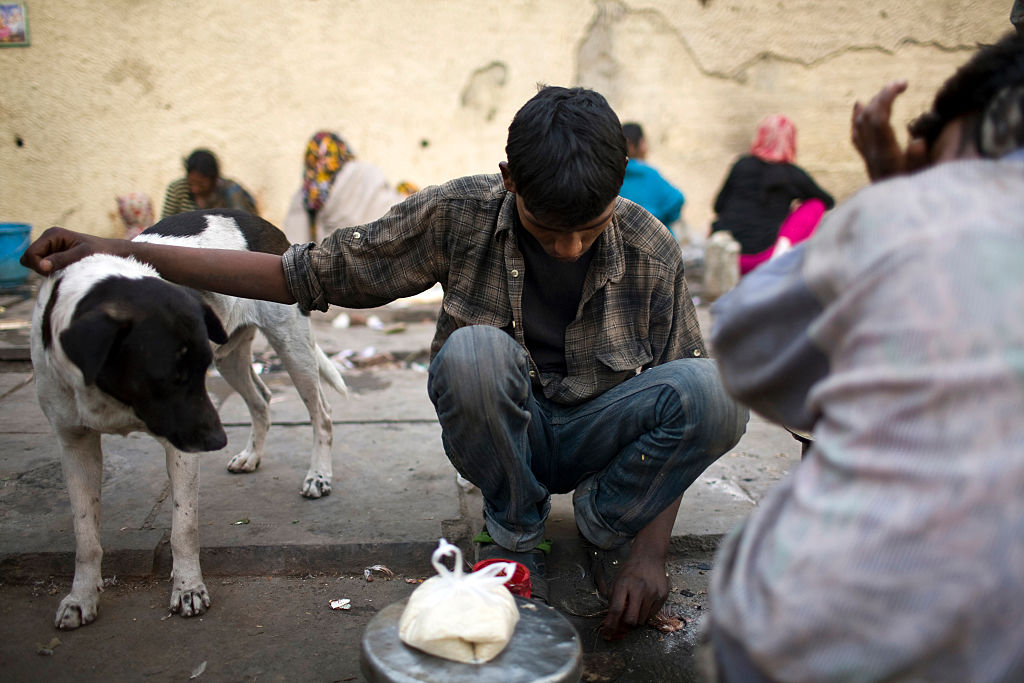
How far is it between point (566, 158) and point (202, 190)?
197 inches

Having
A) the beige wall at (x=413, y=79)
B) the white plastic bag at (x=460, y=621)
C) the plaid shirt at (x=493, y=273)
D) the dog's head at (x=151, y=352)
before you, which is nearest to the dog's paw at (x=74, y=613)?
the dog's head at (x=151, y=352)

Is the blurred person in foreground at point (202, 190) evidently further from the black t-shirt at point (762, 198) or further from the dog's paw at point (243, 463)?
the black t-shirt at point (762, 198)

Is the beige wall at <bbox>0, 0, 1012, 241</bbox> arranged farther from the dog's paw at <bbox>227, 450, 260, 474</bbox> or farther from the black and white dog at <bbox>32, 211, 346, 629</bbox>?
the black and white dog at <bbox>32, 211, 346, 629</bbox>

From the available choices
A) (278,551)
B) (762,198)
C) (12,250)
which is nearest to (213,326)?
(278,551)

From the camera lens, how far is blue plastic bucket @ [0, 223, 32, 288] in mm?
7008

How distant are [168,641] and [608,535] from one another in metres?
1.32

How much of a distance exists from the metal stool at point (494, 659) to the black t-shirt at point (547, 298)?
0.89 meters

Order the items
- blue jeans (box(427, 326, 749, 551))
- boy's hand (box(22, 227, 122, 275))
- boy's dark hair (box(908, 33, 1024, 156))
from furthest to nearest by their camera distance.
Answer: boy's hand (box(22, 227, 122, 275)), blue jeans (box(427, 326, 749, 551)), boy's dark hair (box(908, 33, 1024, 156))

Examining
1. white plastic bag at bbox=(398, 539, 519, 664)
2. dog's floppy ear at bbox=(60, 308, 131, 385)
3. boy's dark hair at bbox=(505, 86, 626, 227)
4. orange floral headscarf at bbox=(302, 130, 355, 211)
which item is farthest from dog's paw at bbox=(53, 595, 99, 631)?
orange floral headscarf at bbox=(302, 130, 355, 211)

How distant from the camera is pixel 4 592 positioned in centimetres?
264

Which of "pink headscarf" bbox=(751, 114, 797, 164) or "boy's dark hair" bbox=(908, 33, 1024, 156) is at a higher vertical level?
"boy's dark hair" bbox=(908, 33, 1024, 156)

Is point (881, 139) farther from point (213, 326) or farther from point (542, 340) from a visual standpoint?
point (213, 326)

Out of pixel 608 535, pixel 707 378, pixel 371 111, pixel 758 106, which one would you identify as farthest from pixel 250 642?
pixel 758 106

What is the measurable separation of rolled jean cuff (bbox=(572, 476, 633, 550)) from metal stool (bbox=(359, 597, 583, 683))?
2.11 feet
